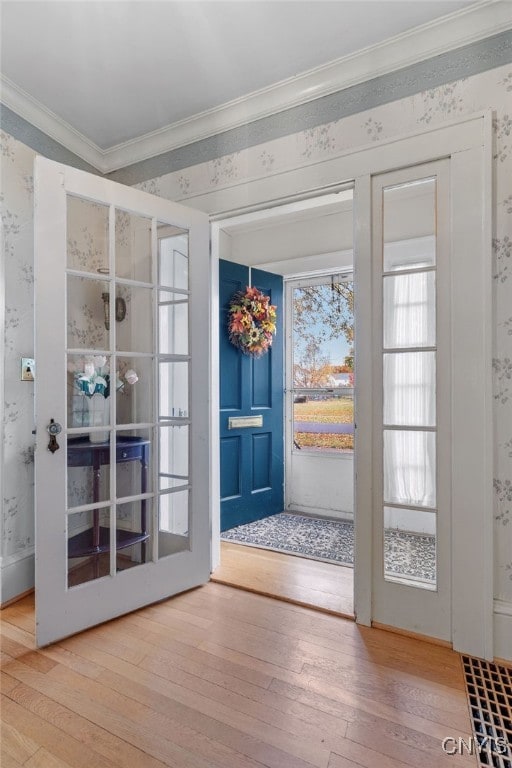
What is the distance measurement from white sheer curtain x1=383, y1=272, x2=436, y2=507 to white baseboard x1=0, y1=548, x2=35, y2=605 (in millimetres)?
2018

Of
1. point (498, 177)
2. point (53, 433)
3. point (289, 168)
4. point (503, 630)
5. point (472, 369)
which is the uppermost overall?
point (289, 168)

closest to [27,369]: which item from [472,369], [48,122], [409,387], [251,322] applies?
[48,122]

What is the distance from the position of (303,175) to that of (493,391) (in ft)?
4.77

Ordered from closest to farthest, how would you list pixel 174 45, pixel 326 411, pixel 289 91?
1. pixel 174 45
2. pixel 289 91
3. pixel 326 411

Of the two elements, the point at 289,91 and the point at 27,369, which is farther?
the point at 27,369

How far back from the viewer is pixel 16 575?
231cm

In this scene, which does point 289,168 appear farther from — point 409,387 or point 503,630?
point 503,630

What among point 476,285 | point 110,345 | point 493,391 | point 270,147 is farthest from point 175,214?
point 493,391

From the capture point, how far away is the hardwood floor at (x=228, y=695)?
1317mm

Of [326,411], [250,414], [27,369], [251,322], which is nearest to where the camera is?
[27,369]

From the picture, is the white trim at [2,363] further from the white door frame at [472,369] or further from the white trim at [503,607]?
the white trim at [503,607]

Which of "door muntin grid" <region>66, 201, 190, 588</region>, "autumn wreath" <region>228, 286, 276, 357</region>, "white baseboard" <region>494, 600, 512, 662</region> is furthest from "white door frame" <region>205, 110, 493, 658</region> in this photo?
"autumn wreath" <region>228, 286, 276, 357</region>

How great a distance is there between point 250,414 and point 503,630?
2.35 m

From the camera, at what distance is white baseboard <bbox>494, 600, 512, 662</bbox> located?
1767 mm
